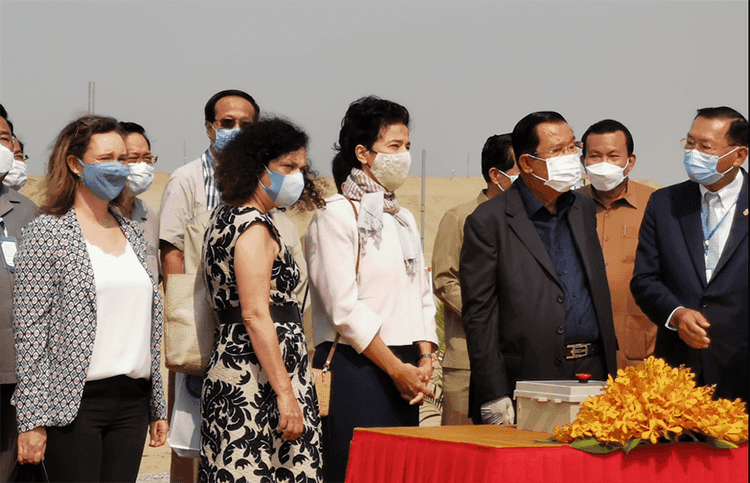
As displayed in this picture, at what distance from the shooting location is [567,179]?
15.6 ft

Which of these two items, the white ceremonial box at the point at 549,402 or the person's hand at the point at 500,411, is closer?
the white ceremonial box at the point at 549,402

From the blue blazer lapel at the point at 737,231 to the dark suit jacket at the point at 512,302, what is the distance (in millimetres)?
607

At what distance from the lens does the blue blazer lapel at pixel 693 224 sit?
491 centimetres

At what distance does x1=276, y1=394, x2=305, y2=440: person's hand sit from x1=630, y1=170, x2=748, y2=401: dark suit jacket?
1.85m

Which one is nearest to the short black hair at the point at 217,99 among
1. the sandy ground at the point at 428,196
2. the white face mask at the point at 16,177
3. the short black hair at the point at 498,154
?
the white face mask at the point at 16,177

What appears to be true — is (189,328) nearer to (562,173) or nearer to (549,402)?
(549,402)

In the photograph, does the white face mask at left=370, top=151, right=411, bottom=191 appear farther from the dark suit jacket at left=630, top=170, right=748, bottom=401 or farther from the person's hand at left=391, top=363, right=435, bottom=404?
the dark suit jacket at left=630, top=170, right=748, bottom=401

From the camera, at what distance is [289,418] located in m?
4.03

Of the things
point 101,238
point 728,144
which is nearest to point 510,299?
point 728,144

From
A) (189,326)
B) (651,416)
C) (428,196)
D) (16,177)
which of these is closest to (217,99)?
(16,177)

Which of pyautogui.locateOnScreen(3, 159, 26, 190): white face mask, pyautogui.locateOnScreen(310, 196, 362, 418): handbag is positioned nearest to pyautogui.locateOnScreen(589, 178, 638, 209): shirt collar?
pyautogui.locateOnScreen(310, 196, 362, 418): handbag

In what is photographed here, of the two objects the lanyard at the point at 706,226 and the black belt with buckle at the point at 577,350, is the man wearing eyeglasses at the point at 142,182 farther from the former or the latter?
the lanyard at the point at 706,226

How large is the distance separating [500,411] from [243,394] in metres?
1.12

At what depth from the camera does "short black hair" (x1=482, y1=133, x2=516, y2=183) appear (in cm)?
658
